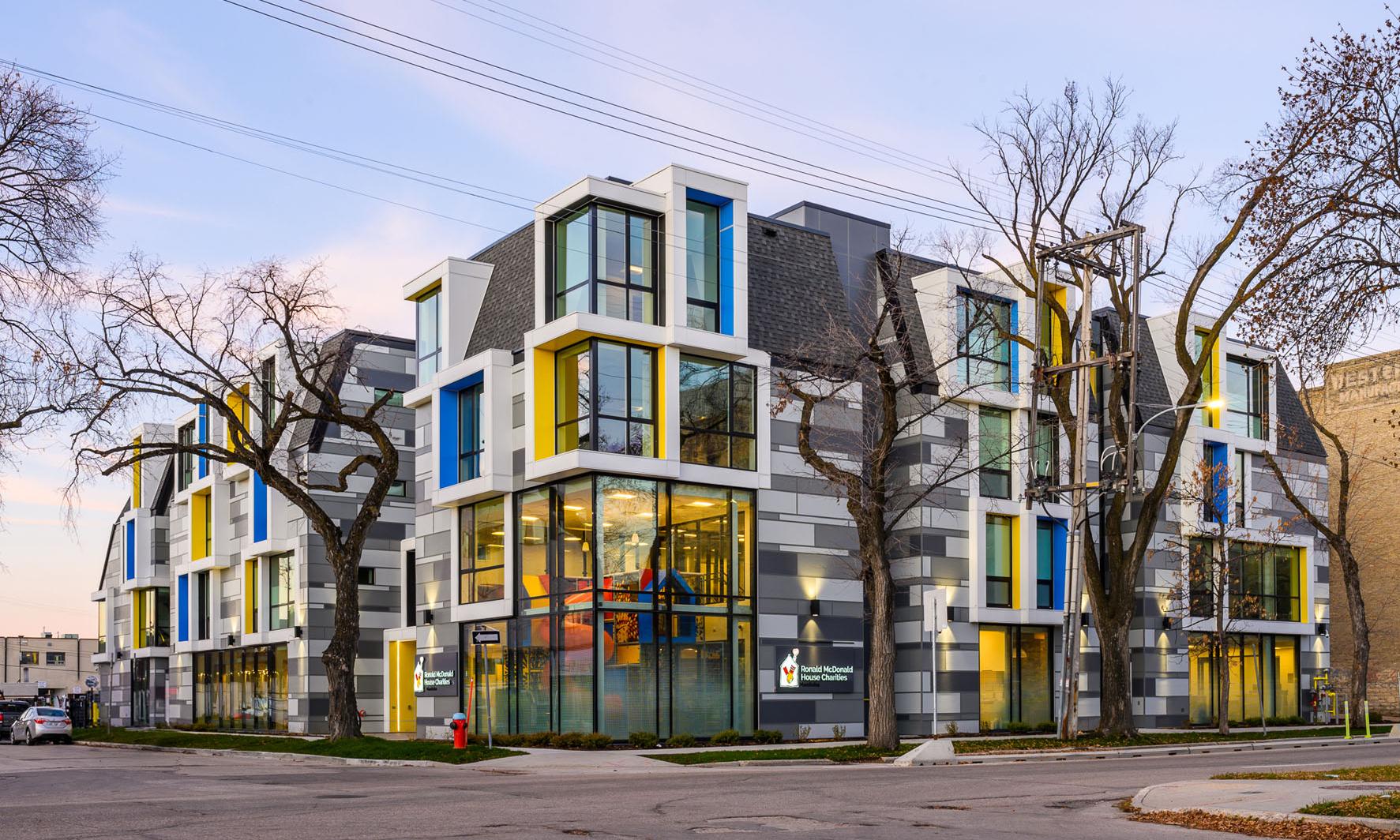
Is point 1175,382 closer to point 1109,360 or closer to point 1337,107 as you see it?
point 1109,360

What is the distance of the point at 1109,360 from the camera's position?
3275 centimetres

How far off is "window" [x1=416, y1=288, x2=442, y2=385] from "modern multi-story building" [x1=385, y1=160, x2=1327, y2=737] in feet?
0.28

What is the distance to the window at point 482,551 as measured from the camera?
36.7m

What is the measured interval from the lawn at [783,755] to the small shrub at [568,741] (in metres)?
3.53

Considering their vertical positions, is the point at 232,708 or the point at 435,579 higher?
the point at 435,579

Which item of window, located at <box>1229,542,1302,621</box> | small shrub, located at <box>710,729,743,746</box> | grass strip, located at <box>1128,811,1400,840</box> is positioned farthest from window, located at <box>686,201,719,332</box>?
window, located at <box>1229,542,1302,621</box>

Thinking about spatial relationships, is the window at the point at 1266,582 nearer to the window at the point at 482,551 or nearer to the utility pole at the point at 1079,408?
the utility pole at the point at 1079,408

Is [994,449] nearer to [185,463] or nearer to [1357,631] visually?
[1357,631]

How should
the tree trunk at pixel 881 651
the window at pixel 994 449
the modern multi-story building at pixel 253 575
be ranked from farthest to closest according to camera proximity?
the modern multi-story building at pixel 253 575
the window at pixel 994 449
the tree trunk at pixel 881 651

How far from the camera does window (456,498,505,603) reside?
36.7 m

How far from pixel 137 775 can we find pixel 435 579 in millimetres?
14829

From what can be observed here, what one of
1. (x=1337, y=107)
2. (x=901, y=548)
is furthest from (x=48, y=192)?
(x=901, y=548)

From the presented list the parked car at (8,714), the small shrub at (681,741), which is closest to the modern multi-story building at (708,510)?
the small shrub at (681,741)

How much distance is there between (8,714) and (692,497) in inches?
1283
